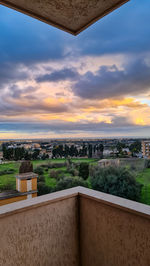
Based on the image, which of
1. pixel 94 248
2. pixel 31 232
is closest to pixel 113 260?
pixel 94 248

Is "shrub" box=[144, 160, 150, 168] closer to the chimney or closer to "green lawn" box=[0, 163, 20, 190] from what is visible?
the chimney

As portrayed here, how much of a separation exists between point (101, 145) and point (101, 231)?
5203mm

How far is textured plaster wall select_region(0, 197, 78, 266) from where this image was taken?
0.91 metres

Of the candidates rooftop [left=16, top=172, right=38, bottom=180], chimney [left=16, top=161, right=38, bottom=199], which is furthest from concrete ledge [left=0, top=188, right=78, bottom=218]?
rooftop [left=16, top=172, right=38, bottom=180]

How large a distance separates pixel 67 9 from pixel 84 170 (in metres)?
7.00

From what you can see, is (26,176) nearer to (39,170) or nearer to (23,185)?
(23,185)

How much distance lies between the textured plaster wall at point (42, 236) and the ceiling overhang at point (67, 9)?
44.7 inches

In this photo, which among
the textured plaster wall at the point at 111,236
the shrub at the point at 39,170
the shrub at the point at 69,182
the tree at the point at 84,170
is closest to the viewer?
the textured plaster wall at the point at 111,236

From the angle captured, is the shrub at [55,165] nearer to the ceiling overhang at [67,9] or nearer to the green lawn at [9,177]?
the green lawn at [9,177]

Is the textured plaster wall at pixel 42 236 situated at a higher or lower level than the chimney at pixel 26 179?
higher

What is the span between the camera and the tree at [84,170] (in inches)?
286

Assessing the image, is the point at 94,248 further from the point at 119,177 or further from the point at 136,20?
the point at 119,177

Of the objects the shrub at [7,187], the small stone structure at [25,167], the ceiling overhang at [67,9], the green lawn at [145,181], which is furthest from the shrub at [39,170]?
the ceiling overhang at [67,9]

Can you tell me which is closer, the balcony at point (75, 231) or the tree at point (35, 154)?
the balcony at point (75, 231)
